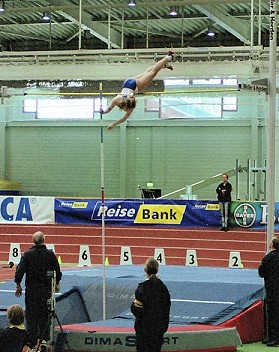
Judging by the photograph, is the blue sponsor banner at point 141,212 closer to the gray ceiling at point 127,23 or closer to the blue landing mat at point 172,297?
the gray ceiling at point 127,23

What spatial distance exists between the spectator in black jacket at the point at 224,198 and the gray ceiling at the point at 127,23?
174 inches

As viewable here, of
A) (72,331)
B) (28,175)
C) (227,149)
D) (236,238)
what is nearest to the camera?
(72,331)

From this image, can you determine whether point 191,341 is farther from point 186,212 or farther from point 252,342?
point 186,212

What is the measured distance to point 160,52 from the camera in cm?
2203

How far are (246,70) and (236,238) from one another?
459 centimetres

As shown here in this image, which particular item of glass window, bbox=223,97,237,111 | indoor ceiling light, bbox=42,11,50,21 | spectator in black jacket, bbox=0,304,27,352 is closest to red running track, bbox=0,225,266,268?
glass window, bbox=223,97,237,111

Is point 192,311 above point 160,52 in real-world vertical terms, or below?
below

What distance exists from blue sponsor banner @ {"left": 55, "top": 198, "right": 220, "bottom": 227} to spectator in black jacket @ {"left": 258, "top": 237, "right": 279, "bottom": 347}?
32.5ft

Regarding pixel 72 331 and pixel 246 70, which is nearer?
pixel 72 331

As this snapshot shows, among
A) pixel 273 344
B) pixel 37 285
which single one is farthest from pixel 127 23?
pixel 37 285

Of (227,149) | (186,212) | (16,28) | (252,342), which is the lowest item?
(252,342)

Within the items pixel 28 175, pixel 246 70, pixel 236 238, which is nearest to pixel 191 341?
pixel 236 238

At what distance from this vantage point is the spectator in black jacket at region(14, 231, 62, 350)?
28.3 feet

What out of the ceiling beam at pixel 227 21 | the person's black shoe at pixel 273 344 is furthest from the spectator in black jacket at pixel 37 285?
the ceiling beam at pixel 227 21
